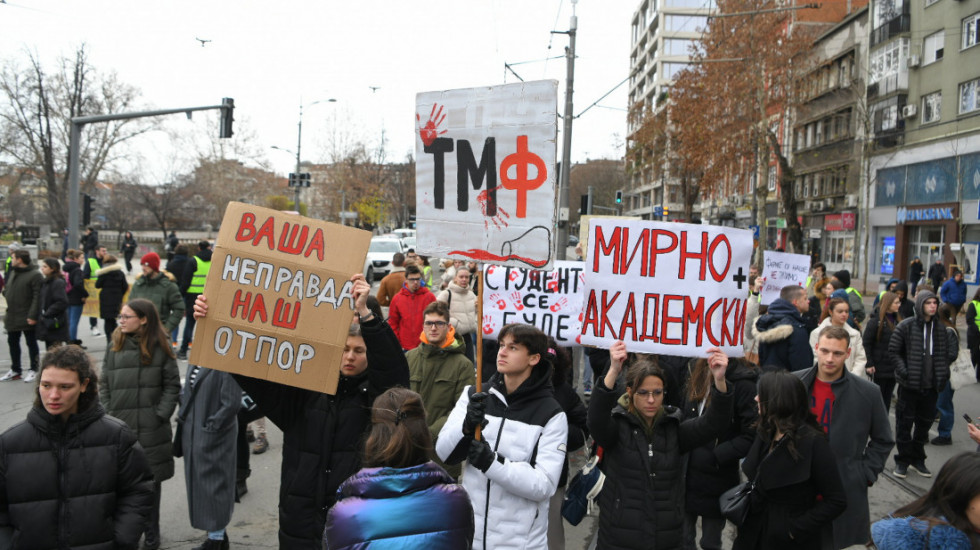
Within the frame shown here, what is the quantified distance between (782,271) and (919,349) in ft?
13.7

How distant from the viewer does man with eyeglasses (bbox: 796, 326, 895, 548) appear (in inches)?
160

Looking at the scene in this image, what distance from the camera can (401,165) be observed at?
64562 millimetres

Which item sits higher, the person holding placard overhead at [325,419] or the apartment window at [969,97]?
the apartment window at [969,97]

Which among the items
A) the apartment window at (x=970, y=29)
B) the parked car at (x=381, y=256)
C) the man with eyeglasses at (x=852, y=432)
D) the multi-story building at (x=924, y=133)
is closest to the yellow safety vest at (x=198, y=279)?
the man with eyeglasses at (x=852, y=432)

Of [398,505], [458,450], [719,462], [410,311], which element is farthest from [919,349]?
[398,505]

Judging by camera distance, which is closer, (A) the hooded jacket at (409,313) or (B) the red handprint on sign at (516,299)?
(A) the hooded jacket at (409,313)

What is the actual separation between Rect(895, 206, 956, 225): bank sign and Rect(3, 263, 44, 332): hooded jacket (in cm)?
3245

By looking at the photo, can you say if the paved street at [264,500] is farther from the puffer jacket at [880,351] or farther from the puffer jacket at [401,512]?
the puffer jacket at [401,512]

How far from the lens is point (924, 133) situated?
104ft

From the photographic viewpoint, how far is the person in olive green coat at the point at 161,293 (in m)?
9.30

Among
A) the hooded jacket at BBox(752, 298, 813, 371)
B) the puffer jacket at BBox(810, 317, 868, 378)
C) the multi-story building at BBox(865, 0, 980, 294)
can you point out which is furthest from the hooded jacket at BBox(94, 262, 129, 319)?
the multi-story building at BBox(865, 0, 980, 294)

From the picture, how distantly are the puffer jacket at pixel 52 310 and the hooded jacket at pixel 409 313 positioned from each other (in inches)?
187

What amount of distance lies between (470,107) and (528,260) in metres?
0.92

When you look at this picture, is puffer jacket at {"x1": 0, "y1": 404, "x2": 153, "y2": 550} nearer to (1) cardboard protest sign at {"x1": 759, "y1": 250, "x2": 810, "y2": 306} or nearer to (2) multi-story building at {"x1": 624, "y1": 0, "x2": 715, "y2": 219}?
(1) cardboard protest sign at {"x1": 759, "y1": 250, "x2": 810, "y2": 306}
